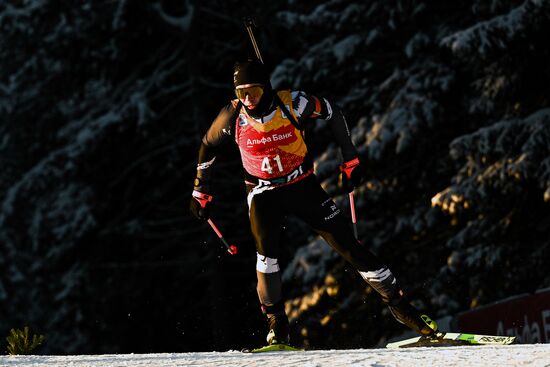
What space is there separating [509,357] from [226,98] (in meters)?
16.5

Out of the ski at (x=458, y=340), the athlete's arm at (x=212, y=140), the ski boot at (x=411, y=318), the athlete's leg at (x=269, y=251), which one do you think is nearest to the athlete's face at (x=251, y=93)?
the athlete's arm at (x=212, y=140)

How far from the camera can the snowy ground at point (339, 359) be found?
235 inches

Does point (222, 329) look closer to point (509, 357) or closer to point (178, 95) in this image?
point (178, 95)

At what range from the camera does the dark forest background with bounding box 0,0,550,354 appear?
1426 cm

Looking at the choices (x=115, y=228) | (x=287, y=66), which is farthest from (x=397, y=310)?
(x=115, y=228)

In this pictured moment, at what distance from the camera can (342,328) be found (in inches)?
620

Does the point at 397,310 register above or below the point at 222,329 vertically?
above

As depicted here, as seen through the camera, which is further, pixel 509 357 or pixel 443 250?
pixel 443 250

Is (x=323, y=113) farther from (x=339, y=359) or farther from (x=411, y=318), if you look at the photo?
(x=339, y=359)

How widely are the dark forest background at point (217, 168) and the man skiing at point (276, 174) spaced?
5.75 metres

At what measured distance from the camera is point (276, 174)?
25.5ft

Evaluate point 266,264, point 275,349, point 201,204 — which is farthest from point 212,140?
point 275,349

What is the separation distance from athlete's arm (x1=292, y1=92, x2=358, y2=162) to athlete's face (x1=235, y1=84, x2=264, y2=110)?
0.99 feet

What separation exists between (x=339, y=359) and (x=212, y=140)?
7.45 feet
